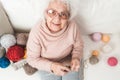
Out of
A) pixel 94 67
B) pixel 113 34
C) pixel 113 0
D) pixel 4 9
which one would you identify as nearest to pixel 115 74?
pixel 94 67

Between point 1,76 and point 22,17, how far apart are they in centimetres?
28

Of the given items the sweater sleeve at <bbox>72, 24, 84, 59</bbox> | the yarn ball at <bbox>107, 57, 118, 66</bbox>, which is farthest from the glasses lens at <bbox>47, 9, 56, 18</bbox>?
the yarn ball at <bbox>107, 57, 118, 66</bbox>

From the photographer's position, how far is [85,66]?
3.74ft

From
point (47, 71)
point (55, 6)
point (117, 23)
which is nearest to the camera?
point (55, 6)

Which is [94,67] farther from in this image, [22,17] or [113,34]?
[22,17]

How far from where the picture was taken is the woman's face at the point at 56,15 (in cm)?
91

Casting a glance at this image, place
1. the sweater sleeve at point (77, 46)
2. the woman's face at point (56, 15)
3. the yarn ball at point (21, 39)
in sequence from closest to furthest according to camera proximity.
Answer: the woman's face at point (56, 15)
the sweater sleeve at point (77, 46)
the yarn ball at point (21, 39)

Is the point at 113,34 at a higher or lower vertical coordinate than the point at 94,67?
higher

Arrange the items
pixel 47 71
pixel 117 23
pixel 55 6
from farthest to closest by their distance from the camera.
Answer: pixel 117 23 → pixel 47 71 → pixel 55 6

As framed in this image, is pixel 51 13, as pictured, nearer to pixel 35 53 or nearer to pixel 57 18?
pixel 57 18

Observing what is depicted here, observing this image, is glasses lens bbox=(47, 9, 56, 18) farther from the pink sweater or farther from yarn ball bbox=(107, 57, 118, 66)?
yarn ball bbox=(107, 57, 118, 66)

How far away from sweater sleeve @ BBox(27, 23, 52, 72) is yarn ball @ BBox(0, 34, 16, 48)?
146 mm

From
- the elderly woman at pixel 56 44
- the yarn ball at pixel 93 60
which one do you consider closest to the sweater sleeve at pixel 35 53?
the elderly woman at pixel 56 44

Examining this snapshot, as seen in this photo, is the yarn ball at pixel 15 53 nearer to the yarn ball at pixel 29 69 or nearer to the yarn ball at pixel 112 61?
the yarn ball at pixel 29 69
